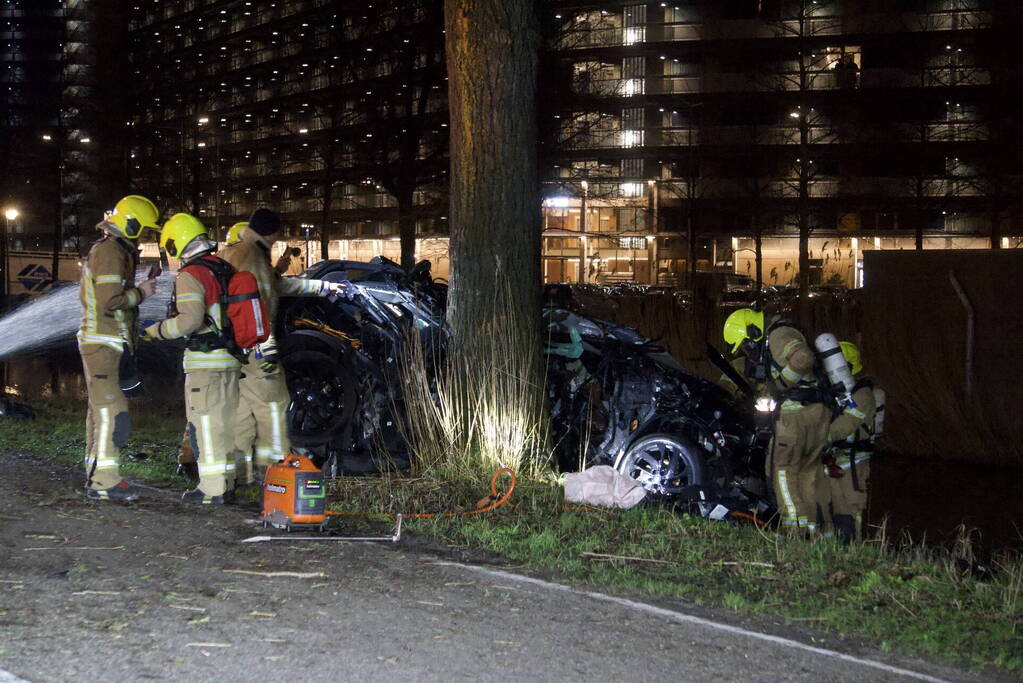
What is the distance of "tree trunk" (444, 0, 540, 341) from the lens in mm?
8086

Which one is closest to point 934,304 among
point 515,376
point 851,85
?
point 515,376

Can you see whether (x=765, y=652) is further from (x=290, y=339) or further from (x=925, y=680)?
(x=290, y=339)

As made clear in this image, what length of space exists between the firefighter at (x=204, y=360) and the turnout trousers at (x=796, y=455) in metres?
3.61

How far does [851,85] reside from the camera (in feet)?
149

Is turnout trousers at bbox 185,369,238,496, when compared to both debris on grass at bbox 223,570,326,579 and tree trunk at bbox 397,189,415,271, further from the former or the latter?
tree trunk at bbox 397,189,415,271

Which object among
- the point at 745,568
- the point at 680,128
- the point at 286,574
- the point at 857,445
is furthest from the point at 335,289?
the point at 680,128

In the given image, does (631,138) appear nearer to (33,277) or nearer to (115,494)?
(33,277)

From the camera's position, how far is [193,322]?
6.76 m

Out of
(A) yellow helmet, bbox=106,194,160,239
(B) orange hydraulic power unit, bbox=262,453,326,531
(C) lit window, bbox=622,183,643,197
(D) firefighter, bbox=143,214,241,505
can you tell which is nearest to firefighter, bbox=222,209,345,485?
(D) firefighter, bbox=143,214,241,505

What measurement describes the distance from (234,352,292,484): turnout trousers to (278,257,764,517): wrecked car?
0.89m

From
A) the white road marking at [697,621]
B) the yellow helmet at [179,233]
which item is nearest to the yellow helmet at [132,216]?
the yellow helmet at [179,233]

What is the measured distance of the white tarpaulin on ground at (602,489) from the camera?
7234 millimetres

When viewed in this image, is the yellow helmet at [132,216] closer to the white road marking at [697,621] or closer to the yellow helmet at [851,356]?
the white road marking at [697,621]

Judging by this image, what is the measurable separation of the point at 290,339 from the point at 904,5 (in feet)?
157
